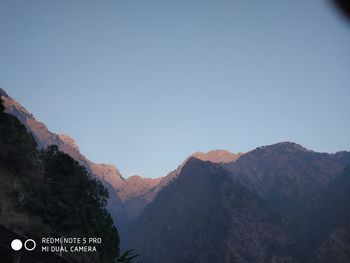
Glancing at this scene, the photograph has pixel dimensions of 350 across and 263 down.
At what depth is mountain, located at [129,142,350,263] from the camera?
9588 cm

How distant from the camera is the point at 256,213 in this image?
10575cm

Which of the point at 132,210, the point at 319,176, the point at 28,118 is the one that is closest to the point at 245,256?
the point at 319,176

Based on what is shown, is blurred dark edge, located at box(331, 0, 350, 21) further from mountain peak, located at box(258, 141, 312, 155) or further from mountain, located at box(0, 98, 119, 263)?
mountain peak, located at box(258, 141, 312, 155)

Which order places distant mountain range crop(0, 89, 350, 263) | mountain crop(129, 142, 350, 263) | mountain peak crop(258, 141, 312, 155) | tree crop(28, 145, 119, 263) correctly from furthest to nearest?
mountain peak crop(258, 141, 312, 155), distant mountain range crop(0, 89, 350, 263), mountain crop(129, 142, 350, 263), tree crop(28, 145, 119, 263)

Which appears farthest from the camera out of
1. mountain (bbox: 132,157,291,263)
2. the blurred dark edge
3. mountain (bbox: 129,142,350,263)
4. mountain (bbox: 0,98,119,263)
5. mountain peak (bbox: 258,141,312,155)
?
mountain peak (bbox: 258,141,312,155)

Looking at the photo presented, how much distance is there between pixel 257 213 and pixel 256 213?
32cm

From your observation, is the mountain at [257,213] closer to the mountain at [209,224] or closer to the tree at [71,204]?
the mountain at [209,224]

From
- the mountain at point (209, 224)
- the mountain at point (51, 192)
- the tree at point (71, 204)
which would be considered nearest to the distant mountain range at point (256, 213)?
the mountain at point (209, 224)

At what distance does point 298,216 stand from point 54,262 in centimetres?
11542

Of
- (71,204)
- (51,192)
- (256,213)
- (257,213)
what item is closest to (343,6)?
(51,192)

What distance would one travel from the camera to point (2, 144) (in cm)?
3041

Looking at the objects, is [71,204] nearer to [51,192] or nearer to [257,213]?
[51,192]

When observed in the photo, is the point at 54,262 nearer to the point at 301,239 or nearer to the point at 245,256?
the point at 245,256

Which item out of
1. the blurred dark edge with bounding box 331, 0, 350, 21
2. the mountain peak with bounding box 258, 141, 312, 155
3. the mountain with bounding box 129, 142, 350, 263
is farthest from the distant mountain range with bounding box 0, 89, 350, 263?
the blurred dark edge with bounding box 331, 0, 350, 21
